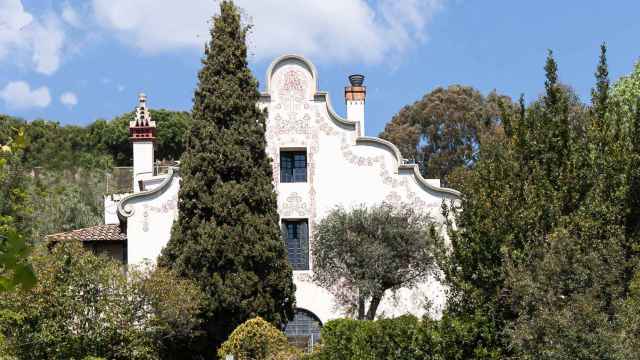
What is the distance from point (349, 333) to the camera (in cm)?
2202

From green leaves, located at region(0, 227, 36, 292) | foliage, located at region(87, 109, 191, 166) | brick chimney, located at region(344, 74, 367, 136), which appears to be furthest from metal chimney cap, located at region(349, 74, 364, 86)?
foliage, located at region(87, 109, 191, 166)

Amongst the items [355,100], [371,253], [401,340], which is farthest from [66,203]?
[401,340]

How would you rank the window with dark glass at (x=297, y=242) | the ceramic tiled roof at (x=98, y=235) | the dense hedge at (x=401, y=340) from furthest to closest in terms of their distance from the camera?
the ceramic tiled roof at (x=98, y=235) < the window with dark glass at (x=297, y=242) < the dense hedge at (x=401, y=340)

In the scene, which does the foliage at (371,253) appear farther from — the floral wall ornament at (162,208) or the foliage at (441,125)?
the foliage at (441,125)

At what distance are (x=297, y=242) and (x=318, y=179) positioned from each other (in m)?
2.01

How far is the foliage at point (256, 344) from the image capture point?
2266 cm

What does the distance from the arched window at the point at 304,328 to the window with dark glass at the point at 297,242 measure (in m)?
1.41

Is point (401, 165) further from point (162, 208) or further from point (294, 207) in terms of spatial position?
point (162, 208)

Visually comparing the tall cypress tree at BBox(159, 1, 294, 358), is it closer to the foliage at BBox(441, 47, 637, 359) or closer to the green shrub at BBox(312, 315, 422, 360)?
the green shrub at BBox(312, 315, 422, 360)

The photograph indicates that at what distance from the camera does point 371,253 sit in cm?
2622

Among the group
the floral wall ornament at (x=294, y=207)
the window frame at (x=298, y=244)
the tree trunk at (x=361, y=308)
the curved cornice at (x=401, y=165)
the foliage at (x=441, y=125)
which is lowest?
the tree trunk at (x=361, y=308)

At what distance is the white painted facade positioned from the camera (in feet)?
93.0

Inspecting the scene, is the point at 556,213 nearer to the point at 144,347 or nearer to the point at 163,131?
the point at 144,347

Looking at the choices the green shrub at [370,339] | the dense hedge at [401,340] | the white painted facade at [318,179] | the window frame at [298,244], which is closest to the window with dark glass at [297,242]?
the window frame at [298,244]
